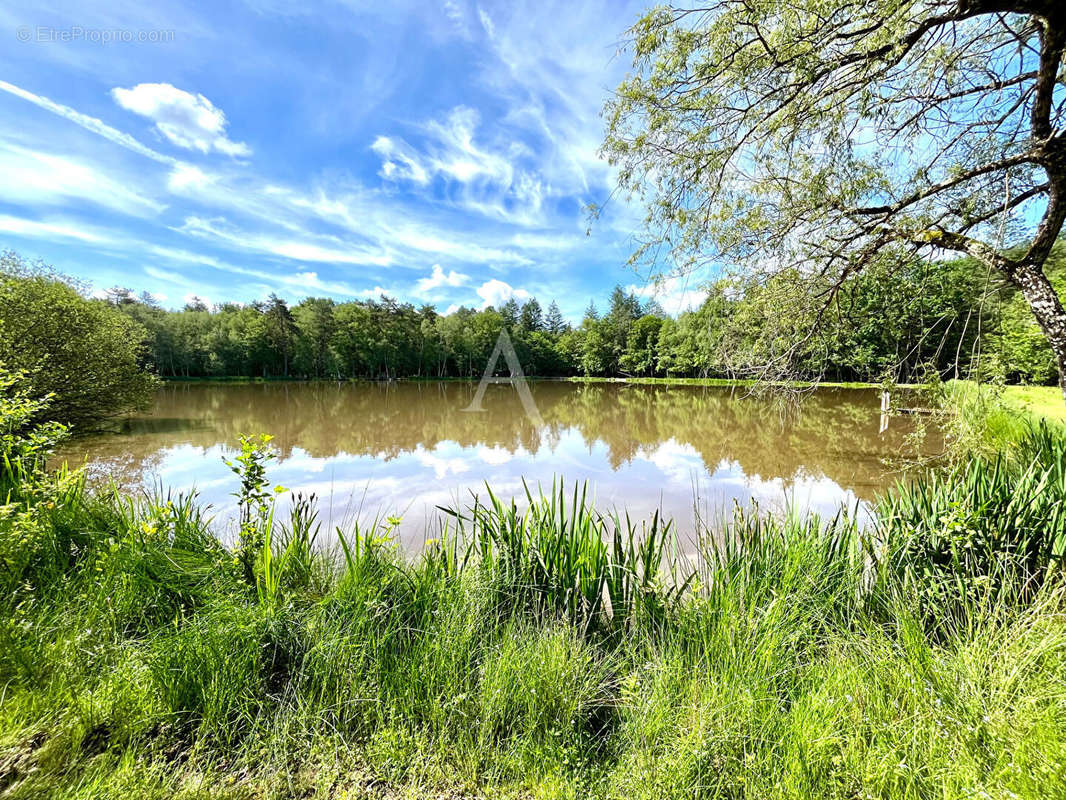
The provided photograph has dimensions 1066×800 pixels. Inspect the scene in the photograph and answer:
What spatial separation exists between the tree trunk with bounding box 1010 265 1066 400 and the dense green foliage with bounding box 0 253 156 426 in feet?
59.5

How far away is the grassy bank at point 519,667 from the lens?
1482mm

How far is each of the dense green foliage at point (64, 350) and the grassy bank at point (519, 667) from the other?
13241 mm

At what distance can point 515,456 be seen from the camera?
10906mm

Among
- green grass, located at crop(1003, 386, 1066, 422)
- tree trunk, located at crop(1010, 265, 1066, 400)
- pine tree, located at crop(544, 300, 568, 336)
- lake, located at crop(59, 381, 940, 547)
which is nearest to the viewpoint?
tree trunk, located at crop(1010, 265, 1066, 400)

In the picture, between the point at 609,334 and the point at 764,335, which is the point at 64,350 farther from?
the point at 609,334

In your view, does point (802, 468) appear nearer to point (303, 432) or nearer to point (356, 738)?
point (356, 738)

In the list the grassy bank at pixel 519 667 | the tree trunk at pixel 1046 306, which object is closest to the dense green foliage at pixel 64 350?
the grassy bank at pixel 519 667

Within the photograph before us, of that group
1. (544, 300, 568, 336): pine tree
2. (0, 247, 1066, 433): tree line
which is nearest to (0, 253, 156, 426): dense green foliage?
(0, 247, 1066, 433): tree line

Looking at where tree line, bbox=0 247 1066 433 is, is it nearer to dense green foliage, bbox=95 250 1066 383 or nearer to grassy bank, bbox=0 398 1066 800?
dense green foliage, bbox=95 250 1066 383

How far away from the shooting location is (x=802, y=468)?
381 inches

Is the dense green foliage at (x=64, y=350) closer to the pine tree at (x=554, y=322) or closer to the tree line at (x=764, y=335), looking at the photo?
the tree line at (x=764, y=335)

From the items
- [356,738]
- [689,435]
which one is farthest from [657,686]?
[689,435]

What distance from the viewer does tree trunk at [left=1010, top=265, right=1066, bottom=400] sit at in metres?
3.27

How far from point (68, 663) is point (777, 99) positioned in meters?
5.55
